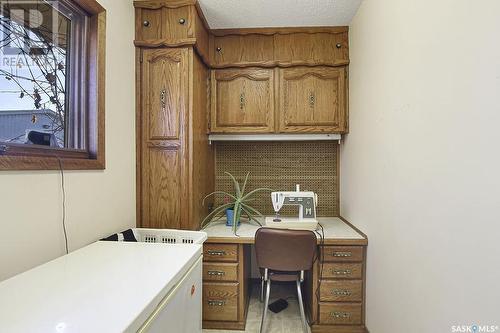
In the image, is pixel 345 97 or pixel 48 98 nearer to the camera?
pixel 48 98

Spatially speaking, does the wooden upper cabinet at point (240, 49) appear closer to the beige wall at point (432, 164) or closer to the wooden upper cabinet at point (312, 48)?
the wooden upper cabinet at point (312, 48)

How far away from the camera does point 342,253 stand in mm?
1727

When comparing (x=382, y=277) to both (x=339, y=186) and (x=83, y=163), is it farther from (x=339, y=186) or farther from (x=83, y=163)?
(x=83, y=163)

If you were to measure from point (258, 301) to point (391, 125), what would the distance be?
1.90 m

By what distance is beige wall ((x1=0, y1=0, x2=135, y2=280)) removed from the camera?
3.07ft

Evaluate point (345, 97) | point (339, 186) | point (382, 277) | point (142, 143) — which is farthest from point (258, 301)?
point (345, 97)

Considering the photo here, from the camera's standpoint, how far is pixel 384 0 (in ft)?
4.66

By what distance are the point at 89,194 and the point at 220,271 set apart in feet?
3.47

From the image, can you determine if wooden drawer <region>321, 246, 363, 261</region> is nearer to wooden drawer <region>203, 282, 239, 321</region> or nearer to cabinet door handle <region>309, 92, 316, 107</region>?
wooden drawer <region>203, 282, 239, 321</region>

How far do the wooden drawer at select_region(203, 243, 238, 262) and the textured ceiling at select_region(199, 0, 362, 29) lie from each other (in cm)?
190

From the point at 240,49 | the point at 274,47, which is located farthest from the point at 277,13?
the point at 240,49

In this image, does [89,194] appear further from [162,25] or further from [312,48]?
[312,48]

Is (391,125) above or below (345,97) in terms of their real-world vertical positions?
below

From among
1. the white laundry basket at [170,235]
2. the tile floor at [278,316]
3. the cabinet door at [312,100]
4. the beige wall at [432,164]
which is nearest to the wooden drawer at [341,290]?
the beige wall at [432,164]
